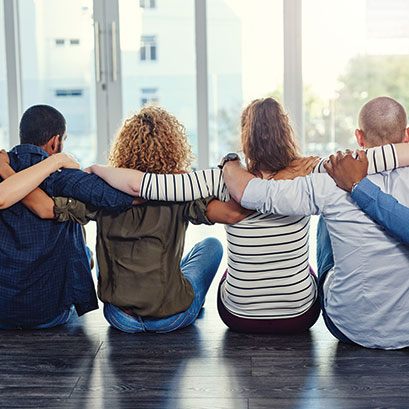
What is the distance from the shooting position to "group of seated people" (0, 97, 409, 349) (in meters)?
2.07

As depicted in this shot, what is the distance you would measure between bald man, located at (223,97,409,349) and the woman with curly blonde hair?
6.9 inches

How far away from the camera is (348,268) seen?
83.5 inches

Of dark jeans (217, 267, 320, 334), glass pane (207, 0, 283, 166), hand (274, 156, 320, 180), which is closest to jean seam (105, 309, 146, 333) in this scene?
dark jeans (217, 267, 320, 334)

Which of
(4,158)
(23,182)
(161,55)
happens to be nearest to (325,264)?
(23,182)

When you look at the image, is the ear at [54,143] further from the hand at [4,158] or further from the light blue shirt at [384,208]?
the light blue shirt at [384,208]

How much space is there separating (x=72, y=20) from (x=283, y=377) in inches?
154

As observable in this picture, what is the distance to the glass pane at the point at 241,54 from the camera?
197 inches

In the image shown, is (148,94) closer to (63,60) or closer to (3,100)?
(63,60)

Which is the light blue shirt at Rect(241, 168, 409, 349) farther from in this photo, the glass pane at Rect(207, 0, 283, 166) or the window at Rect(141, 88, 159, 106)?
the window at Rect(141, 88, 159, 106)

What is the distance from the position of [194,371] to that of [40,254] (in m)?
0.72

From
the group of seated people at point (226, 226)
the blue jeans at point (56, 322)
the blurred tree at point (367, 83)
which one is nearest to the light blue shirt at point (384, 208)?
the group of seated people at point (226, 226)

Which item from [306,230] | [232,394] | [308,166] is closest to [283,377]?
[232,394]

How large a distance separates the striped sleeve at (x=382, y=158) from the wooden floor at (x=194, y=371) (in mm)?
624

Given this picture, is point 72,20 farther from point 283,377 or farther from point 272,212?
point 283,377
